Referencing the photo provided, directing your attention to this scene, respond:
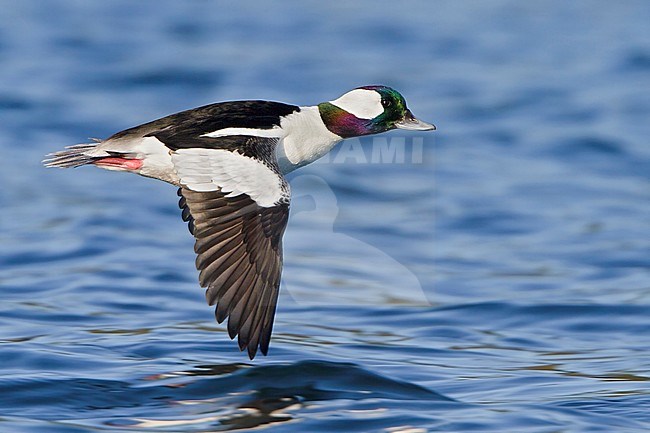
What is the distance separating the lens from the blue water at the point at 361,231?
21.3 feet

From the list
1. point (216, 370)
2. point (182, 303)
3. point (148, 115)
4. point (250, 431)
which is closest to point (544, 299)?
point (182, 303)

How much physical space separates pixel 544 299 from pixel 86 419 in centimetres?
385

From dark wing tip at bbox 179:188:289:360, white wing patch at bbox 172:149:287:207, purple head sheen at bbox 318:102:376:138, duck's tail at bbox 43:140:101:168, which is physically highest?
purple head sheen at bbox 318:102:376:138

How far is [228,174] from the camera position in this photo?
618 cm

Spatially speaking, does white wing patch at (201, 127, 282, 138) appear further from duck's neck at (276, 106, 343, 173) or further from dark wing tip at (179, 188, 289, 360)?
dark wing tip at (179, 188, 289, 360)

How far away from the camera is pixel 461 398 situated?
646cm

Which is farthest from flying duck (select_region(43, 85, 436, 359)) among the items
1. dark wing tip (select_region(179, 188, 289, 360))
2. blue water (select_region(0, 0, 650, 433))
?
blue water (select_region(0, 0, 650, 433))

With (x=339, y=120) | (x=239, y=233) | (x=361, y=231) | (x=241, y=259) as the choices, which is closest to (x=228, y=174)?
(x=239, y=233)

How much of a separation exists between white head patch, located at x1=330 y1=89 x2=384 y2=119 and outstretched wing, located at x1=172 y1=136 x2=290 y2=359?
1.10 m

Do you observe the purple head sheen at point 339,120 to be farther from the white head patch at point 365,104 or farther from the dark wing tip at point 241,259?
the dark wing tip at point 241,259

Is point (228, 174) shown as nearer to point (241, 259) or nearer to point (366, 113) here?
point (241, 259)

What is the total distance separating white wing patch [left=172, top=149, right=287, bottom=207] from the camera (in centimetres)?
610

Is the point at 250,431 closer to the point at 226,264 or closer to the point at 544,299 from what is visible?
the point at 226,264

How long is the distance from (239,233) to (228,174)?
313mm
